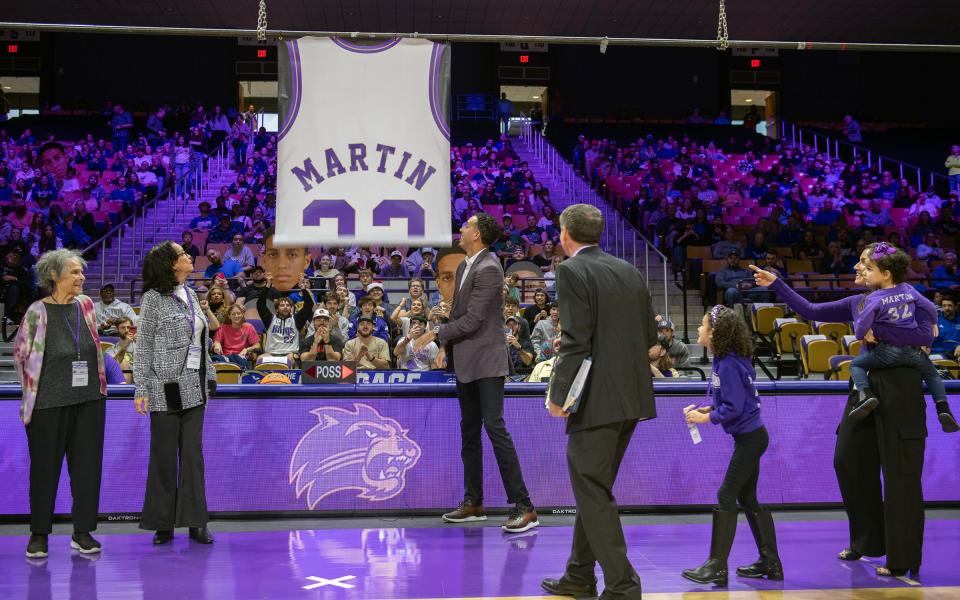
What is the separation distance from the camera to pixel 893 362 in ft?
16.5

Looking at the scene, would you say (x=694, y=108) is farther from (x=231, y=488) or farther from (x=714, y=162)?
(x=231, y=488)

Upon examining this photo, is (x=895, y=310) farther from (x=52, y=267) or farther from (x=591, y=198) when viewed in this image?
(x=591, y=198)

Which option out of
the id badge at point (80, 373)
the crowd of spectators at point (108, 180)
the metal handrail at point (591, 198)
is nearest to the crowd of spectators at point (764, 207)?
the metal handrail at point (591, 198)

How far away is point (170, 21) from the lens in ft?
86.3

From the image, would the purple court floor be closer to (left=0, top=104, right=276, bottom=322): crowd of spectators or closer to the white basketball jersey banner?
the white basketball jersey banner

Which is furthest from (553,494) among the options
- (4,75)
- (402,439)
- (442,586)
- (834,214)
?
(4,75)

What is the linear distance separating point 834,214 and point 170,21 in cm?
1858

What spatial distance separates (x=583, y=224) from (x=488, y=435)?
1952mm

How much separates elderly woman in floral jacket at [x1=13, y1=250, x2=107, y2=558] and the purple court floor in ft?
0.95

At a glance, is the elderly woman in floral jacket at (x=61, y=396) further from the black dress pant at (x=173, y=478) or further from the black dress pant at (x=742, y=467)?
the black dress pant at (x=742, y=467)

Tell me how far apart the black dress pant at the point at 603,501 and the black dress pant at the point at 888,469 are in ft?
5.39

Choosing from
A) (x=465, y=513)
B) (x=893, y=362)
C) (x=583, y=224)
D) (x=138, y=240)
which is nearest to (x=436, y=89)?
(x=583, y=224)

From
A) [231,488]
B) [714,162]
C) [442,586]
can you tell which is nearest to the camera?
[442,586]

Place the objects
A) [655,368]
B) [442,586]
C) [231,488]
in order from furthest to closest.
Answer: [655,368], [231,488], [442,586]
